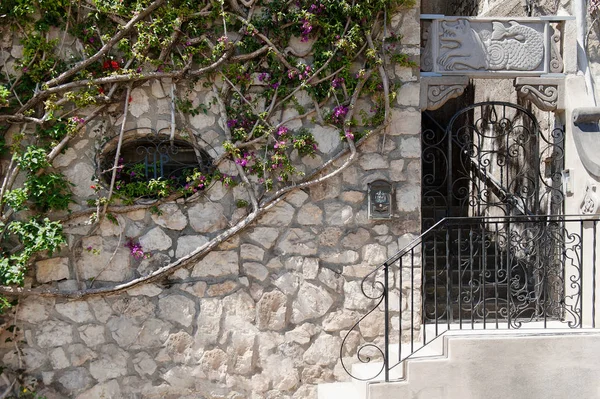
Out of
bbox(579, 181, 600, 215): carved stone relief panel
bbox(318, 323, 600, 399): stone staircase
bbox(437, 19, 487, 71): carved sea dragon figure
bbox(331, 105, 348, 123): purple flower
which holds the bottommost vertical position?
bbox(318, 323, 600, 399): stone staircase

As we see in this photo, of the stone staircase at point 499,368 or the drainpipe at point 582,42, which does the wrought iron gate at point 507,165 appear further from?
the stone staircase at point 499,368

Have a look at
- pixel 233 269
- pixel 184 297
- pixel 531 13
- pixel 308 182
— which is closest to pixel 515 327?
pixel 308 182

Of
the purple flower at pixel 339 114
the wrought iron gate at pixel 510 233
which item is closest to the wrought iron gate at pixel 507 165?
the wrought iron gate at pixel 510 233

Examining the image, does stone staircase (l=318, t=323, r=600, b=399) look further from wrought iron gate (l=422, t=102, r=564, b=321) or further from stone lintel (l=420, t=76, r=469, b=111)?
stone lintel (l=420, t=76, r=469, b=111)

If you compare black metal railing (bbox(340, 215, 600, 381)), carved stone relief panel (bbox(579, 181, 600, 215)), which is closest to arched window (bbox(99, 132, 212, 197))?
black metal railing (bbox(340, 215, 600, 381))

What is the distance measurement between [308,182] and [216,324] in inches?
54.7

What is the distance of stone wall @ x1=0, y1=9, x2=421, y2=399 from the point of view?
470cm

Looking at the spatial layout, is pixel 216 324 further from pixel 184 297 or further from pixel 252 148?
pixel 252 148

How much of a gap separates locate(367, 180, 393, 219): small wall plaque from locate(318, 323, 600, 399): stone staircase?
1.10 meters

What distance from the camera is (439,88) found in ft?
16.6

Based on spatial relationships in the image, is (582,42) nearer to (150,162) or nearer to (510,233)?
(510,233)

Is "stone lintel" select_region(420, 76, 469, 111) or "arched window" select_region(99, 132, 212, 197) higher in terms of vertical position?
"stone lintel" select_region(420, 76, 469, 111)

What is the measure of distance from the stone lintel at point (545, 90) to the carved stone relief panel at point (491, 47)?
0.08 metres

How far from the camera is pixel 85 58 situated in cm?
469
